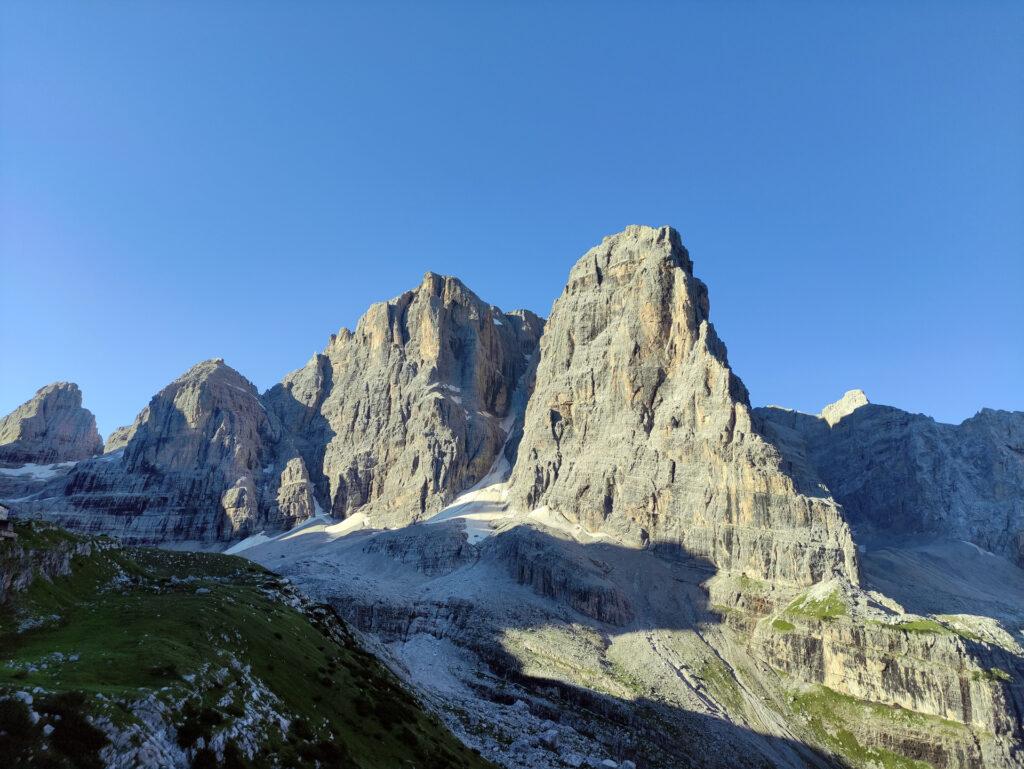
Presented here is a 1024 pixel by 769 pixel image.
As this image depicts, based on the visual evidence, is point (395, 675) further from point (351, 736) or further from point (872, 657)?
point (872, 657)

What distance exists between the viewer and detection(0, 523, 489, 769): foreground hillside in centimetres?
3212

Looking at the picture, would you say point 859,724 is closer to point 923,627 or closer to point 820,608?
point 923,627

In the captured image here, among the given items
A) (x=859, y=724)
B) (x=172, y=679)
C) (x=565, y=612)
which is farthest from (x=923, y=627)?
(x=172, y=679)

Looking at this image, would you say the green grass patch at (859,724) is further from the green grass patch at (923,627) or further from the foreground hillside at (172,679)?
the foreground hillside at (172,679)

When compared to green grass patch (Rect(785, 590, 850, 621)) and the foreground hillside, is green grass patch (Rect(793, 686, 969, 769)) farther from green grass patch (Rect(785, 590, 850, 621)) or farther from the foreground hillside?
the foreground hillside

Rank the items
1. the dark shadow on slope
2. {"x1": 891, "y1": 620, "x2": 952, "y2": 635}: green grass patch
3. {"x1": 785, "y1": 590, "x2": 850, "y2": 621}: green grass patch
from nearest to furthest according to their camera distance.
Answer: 1. the dark shadow on slope
2. {"x1": 891, "y1": 620, "x2": 952, "y2": 635}: green grass patch
3. {"x1": 785, "y1": 590, "x2": 850, "y2": 621}: green grass patch

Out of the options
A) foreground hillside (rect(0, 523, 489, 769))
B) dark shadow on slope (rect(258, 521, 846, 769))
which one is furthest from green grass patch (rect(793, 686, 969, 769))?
foreground hillside (rect(0, 523, 489, 769))

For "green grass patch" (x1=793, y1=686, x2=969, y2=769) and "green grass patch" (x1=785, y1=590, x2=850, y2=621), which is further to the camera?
"green grass patch" (x1=785, y1=590, x2=850, y2=621)

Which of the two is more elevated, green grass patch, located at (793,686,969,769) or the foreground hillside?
the foreground hillside

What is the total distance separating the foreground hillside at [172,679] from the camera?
32125 mm

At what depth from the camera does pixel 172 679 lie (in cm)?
4144

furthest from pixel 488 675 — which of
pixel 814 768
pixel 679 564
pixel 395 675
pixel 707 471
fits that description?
pixel 707 471

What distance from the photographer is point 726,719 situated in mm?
121500

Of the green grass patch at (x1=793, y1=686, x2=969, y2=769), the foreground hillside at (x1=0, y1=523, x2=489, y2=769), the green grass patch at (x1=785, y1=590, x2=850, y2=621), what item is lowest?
the green grass patch at (x1=793, y1=686, x2=969, y2=769)
